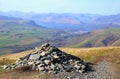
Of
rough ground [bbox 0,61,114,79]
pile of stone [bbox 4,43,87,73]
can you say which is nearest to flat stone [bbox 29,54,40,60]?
pile of stone [bbox 4,43,87,73]

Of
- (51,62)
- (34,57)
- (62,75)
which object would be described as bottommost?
(62,75)

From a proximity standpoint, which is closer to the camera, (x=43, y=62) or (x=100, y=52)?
(x=43, y=62)

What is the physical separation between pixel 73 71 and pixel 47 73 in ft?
18.5

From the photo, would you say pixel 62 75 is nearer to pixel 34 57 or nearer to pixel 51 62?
pixel 51 62

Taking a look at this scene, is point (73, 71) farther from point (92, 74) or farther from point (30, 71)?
point (30, 71)

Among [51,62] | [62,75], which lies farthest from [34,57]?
[62,75]

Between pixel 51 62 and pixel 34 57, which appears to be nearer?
pixel 51 62

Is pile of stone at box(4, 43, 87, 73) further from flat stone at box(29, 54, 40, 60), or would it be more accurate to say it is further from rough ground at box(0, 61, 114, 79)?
rough ground at box(0, 61, 114, 79)

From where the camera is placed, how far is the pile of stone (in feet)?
187

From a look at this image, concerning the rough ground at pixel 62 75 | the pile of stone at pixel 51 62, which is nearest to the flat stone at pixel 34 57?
the pile of stone at pixel 51 62

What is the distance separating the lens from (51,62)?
58188 millimetres

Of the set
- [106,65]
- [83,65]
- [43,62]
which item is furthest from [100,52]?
[43,62]

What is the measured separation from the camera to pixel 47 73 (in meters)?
55.0

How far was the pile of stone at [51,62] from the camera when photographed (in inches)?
2245
